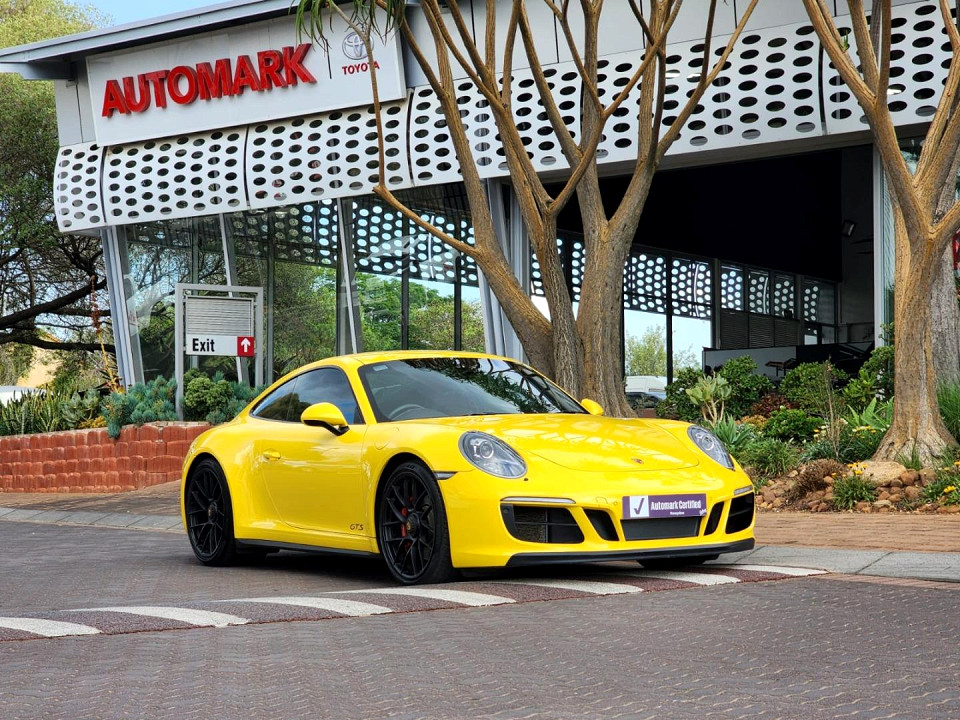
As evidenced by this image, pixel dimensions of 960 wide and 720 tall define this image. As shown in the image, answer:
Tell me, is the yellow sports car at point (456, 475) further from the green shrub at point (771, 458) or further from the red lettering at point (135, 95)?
the red lettering at point (135, 95)

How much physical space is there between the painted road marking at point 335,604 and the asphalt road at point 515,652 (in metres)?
0.02

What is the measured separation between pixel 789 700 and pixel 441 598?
261 centimetres

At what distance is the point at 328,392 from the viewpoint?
27.9 feet

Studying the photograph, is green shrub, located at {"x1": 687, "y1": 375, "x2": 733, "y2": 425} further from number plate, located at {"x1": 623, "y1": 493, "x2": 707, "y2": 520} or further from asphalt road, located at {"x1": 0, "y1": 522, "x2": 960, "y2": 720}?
number plate, located at {"x1": 623, "y1": 493, "x2": 707, "y2": 520}

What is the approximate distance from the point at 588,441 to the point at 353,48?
15.9 metres

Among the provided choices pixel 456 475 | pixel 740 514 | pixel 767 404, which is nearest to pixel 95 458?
pixel 767 404

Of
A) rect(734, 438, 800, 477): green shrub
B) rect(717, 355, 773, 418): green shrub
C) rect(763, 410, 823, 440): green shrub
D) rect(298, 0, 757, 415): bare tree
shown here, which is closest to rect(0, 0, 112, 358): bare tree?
rect(717, 355, 773, 418): green shrub

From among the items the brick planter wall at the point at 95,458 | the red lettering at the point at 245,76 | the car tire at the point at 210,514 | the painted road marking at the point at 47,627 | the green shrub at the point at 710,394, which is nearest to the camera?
the painted road marking at the point at 47,627

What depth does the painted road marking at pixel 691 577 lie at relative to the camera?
23.5ft

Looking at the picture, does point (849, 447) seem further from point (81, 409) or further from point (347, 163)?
point (81, 409)

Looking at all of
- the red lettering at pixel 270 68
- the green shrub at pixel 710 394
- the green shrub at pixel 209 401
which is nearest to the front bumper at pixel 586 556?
the green shrub at pixel 710 394

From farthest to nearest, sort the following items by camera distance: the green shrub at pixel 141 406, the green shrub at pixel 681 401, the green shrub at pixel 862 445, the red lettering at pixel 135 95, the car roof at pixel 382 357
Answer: the red lettering at pixel 135 95 → the green shrub at pixel 141 406 → the green shrub at pixel 681 401 → the green shrub at pixel 862 445 → the car roof at pixel 382 357

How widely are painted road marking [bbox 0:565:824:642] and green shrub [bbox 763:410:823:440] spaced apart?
630 centimetres

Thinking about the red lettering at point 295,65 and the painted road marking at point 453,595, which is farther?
the red lettering at point 295,65
